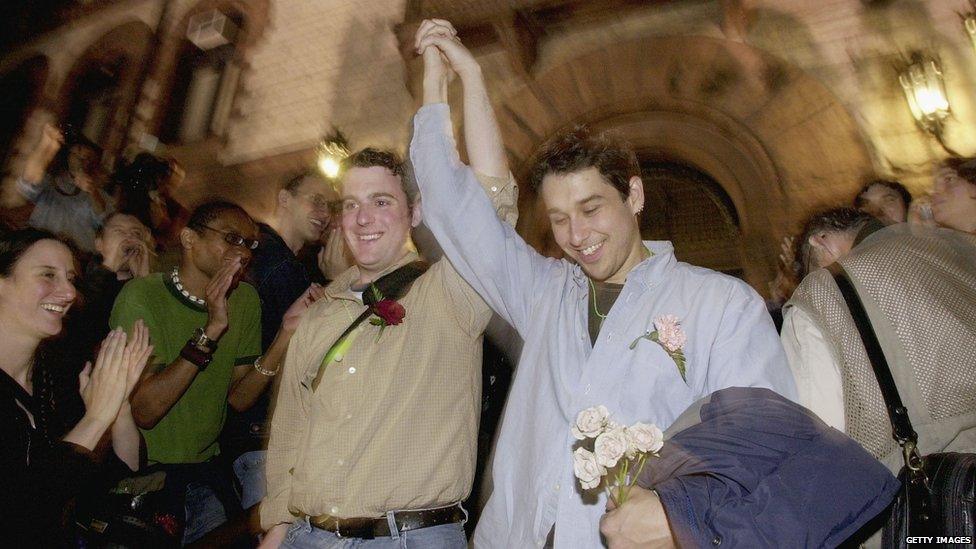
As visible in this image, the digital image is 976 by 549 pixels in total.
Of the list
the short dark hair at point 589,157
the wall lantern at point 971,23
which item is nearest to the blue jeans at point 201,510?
the short dark hair at point 589,157

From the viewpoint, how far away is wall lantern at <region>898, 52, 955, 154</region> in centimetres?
540

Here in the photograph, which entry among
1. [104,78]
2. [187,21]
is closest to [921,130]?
[187,21]

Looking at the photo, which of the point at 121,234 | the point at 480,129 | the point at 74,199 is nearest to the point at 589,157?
the point at 480,129

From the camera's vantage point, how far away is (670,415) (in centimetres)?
177

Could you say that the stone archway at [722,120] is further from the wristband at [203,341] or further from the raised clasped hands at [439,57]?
the wristband at [203,341]

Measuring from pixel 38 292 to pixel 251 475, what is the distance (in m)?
1.52

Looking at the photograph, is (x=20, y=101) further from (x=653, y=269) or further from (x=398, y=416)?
(x=653, y=269)

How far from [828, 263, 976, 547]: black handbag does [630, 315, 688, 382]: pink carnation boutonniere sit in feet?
2.09

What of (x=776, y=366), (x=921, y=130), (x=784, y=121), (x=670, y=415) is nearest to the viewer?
(x=776, y=366)

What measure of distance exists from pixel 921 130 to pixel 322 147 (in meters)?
6.81

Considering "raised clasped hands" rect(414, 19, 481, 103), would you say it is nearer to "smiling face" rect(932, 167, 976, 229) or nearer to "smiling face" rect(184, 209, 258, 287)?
"smiling face" rect(184, 209, 258, 287)

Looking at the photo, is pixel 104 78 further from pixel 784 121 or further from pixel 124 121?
pixel 784 121

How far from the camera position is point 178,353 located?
3553 mm

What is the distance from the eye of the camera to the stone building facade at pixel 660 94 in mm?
5719
